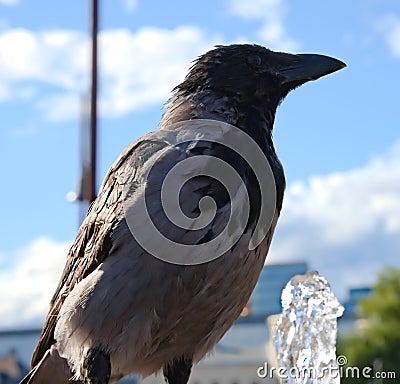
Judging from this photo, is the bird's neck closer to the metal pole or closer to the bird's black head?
the bird's black head

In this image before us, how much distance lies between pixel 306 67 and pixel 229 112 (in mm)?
598

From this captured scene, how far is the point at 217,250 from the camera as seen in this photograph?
5.50 meters

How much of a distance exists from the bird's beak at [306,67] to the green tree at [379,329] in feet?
148

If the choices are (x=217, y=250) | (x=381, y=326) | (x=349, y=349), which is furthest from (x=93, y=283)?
(x=381, y=326)

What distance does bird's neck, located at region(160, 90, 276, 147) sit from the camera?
19.4ft

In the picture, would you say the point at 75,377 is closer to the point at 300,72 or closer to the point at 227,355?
the point at 300,72

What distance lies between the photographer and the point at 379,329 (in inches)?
2215

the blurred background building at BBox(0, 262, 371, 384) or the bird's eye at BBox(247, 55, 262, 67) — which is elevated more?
the blurred background building at BBox(0, 262, 371, 384)

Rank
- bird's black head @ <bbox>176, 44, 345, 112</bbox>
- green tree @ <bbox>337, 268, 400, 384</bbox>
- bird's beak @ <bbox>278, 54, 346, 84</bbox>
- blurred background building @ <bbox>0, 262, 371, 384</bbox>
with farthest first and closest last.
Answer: green tree @ <bbox>337, 268, 400, 384</bbox>, blurred background building @ <bbox>0, 262, 371, 384</bbox>, bird's beak @ <bbox>278, 54, 346, 84</bbox>, bird's black head @ <bbox>176, 44, 345, 112</bbox>

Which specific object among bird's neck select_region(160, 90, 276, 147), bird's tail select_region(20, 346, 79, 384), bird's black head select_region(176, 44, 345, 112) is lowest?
bird's tail select_region(20, 346, 79, 384)

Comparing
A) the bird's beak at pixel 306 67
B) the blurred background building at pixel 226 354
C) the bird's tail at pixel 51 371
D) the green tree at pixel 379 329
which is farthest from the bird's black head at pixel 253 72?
the green tree at pixel 379 329

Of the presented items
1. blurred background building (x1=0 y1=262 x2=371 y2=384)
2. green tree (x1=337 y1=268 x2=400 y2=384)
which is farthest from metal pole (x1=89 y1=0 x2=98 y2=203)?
green tree (x1=337 y1=268 x2=400 y2=384)

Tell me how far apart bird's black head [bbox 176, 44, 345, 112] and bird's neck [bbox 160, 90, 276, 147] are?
33 mm

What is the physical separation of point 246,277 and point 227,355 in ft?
122
